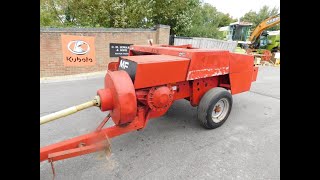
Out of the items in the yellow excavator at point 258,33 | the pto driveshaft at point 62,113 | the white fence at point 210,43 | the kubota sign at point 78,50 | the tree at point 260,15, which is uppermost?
the tree at point 260,15

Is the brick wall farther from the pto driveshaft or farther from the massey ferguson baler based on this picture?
the pto driveshaft

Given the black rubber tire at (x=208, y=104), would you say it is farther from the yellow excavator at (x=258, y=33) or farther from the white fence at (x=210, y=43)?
the yellow excavator at (x=258, y=33)

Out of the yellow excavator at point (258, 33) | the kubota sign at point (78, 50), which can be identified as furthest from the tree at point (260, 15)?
the kubota sign at point (78, 50)

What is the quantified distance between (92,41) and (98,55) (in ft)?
1.98

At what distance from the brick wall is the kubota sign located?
143 mm

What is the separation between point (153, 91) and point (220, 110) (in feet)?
5.45

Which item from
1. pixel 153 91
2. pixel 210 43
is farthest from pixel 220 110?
pixel 210 43

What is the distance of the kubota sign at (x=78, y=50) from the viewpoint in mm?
8039

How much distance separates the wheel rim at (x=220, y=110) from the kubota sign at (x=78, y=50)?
623 cm

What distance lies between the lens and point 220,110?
13.0ft

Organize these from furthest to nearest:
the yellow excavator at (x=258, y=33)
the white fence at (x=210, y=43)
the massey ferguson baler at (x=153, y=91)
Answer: the yellow excavator at (x=258, y=33) < the white fence at (x=210, y=43) < the massey ferguson baler at (x=153, y=91)

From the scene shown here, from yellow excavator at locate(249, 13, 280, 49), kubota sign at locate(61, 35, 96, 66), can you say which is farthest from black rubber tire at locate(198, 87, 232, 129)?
yellow excavator at locate(249, 13, 280, 49)
